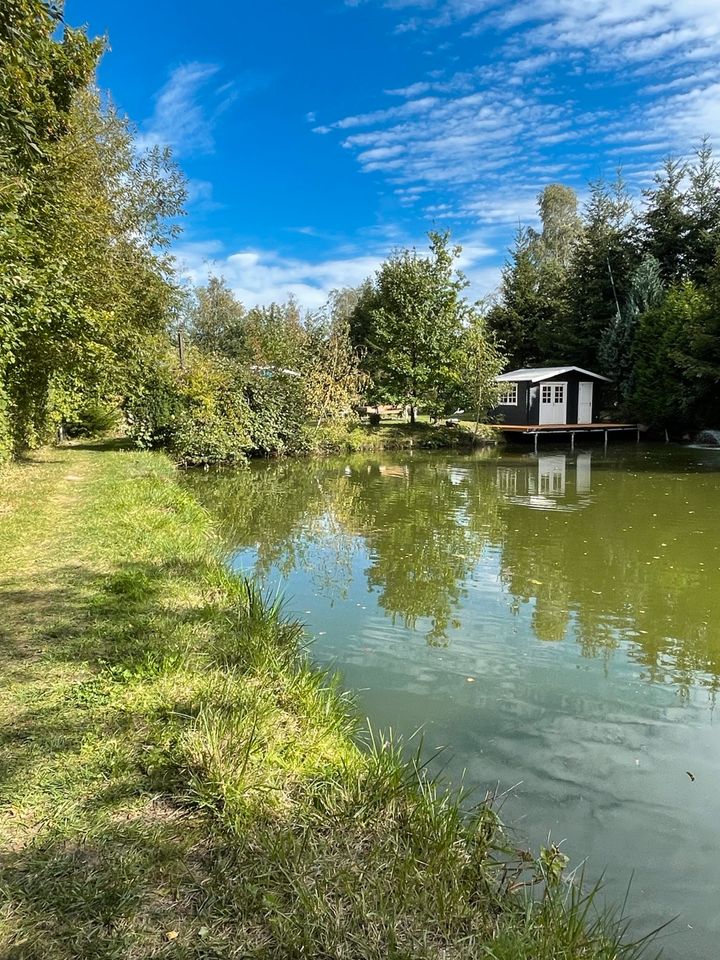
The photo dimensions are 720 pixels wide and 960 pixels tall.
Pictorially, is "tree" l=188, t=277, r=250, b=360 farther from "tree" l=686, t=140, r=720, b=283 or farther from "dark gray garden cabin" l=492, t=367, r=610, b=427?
"tree" l=686, t=140, r=720, b=283

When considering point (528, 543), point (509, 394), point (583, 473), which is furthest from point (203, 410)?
point (509, 394)

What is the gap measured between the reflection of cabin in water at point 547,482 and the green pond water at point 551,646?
0.79 feet

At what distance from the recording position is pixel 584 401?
92.1 ft

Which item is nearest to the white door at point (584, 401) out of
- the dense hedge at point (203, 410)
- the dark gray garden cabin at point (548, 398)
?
the dark gray garden cabin at point (548, 398)

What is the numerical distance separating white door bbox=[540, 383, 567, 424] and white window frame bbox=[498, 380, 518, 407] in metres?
1.12

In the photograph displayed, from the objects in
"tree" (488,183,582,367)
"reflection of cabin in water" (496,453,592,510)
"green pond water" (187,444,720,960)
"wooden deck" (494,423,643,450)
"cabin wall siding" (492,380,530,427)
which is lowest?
"green pond water" (187,444,720,960)

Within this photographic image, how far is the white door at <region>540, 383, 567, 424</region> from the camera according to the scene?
27.0 metres

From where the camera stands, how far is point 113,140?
1419cm

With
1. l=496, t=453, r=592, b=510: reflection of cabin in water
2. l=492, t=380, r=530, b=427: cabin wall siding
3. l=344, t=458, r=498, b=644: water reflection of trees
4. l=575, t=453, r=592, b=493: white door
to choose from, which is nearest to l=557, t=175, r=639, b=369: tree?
l=492, t=380, r=530, b=427: cabin wall siding

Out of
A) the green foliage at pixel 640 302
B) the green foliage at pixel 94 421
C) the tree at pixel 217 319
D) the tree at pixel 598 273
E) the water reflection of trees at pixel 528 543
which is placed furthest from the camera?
the tree at pixel 217 319

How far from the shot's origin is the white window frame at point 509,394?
26953mm

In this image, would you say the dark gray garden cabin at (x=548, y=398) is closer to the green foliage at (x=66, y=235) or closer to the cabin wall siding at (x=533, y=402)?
the cabin wall siding at (x=533, y=402)

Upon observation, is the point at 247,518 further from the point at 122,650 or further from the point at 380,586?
the point at 122,650

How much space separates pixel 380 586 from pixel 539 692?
2.80m
